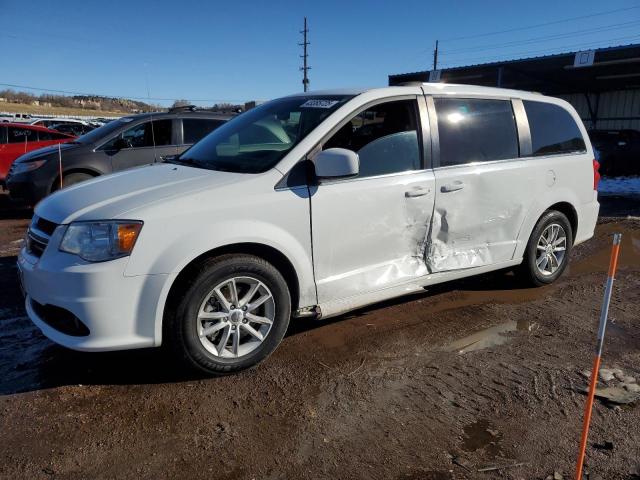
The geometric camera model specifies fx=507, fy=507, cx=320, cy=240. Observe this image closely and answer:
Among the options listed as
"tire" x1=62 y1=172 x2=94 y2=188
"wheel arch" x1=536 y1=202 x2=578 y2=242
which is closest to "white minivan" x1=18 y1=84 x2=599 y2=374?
"wheel arch" x1=536 y1=202 x2=578 y2=242

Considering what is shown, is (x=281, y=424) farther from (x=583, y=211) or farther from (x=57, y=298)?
(x=583, y=211)

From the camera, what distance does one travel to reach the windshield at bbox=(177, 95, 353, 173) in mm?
3576

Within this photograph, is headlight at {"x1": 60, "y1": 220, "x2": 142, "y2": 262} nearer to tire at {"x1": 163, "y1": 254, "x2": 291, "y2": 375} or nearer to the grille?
the grille

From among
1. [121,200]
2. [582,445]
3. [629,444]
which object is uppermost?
[121,200]

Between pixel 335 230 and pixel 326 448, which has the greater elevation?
pixel 335 230

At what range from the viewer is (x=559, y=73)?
1836cm

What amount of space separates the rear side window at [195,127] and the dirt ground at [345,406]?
4.89 metres

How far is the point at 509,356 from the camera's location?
362 cm

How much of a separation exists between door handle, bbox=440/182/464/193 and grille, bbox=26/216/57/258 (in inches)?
109

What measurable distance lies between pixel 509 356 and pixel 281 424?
70.0 inches

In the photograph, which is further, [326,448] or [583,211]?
[583,211]

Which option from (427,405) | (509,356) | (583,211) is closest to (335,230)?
(427,405)

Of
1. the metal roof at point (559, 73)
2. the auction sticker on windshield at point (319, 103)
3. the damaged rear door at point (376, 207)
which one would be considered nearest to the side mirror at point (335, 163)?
the damaged rear door at point (376, 207)

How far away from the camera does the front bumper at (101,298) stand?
2.84 meters
